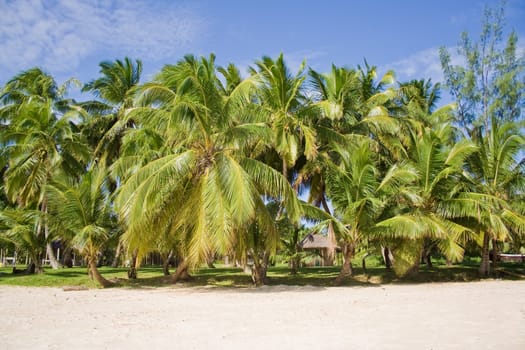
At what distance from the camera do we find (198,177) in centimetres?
1448

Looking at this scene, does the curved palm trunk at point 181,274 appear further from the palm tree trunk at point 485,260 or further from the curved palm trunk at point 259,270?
the palm tree trunk at point 485,260

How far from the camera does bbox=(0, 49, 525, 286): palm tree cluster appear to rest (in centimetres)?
1361

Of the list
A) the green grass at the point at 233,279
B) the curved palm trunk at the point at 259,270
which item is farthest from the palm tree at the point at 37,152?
the curved palm trunk at the point at 259,270

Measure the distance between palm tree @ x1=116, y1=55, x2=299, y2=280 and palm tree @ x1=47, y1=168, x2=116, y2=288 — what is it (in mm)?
2434

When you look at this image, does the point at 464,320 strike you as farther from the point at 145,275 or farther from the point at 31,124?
the point at 31,124

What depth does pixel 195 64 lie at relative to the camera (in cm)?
1375

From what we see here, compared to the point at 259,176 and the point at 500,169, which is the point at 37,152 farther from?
the point at 500,169

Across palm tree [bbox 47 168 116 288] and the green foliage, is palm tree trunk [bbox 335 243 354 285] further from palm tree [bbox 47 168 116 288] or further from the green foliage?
palm tree [bbox 47 168 116 288]

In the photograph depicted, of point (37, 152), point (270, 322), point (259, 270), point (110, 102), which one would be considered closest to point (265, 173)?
point (259, 270)

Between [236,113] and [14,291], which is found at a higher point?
[236,113]

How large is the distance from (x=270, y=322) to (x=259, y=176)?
21.7 feet

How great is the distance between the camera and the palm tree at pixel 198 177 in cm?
1279

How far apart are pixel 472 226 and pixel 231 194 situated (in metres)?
11.2

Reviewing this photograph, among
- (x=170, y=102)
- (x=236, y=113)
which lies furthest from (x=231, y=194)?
(x=170, y=102)
